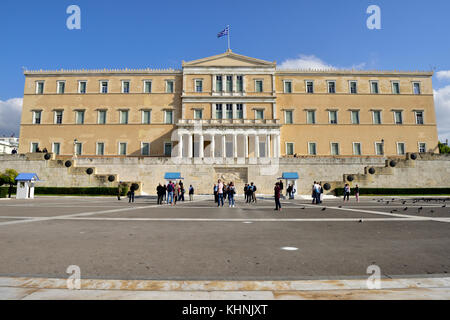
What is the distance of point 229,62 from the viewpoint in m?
45.4

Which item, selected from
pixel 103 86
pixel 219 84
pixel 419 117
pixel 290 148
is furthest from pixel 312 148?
pixel 103 86

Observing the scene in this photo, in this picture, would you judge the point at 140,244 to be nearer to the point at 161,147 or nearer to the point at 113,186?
the point at 113,186

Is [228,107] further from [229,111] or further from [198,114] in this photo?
[198,114]

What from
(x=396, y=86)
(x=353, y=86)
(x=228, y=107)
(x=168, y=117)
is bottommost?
(x=168, y=117)

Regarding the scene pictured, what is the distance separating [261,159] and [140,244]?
30.6 m

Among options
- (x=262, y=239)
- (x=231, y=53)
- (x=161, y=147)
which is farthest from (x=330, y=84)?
(x=262, y=239)

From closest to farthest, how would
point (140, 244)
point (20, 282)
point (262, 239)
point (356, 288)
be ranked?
point (356, 288)
point (20, 282)
point (140, 244)
point (262, 239)

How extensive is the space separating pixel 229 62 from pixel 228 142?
46.0 feet

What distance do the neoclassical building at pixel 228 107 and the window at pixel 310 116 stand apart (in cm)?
16

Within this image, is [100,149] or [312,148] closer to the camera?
[100,149]

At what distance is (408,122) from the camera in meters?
44.8

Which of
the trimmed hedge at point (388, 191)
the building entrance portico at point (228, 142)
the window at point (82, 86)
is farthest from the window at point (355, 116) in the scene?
the window at point (82, 86)

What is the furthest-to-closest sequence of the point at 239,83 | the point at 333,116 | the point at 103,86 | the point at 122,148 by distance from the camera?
the point at 103,86, the point at 333,116, the point at 239,83, the point at 122,148

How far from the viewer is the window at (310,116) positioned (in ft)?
148
